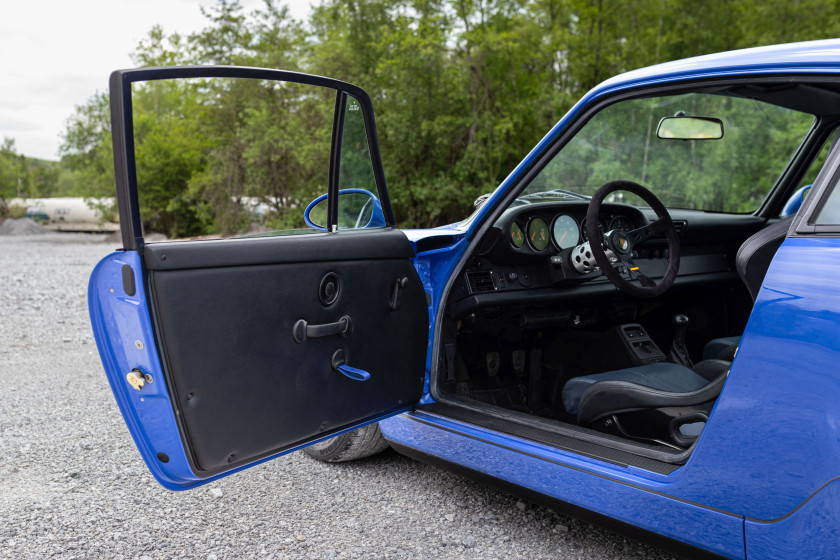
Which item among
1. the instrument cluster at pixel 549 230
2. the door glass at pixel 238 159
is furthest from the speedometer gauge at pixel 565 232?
the door glass at pixel 238 159

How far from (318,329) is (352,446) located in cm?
101

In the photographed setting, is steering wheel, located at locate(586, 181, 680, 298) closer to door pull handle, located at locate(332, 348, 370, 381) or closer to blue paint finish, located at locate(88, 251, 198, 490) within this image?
door pull handle, located at locate(332, 348, 370, 381)

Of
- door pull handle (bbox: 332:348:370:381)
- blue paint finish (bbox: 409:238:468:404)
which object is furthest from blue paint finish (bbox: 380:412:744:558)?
door pull handle (bbox: 332:348:370:381)

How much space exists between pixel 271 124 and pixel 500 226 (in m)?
19.8

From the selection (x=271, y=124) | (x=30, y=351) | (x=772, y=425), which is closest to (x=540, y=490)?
(x=772, y=425)

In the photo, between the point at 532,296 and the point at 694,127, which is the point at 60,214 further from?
the point at 694,127

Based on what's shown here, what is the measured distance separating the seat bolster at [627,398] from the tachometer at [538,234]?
80cm

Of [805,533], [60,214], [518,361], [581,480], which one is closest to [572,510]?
[581,480]

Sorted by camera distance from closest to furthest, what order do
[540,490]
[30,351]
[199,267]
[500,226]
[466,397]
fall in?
[199,267] < [540,490] < [466,397] < [500,226] < [30,351]

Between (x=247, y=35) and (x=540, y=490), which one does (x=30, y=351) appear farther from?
(x=247, y=35)

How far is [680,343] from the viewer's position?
3803 millimetres

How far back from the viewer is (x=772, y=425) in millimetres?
1611

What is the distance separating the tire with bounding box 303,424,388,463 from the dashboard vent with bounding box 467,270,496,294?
2.45 feet

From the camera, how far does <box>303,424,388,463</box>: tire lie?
2955mm
